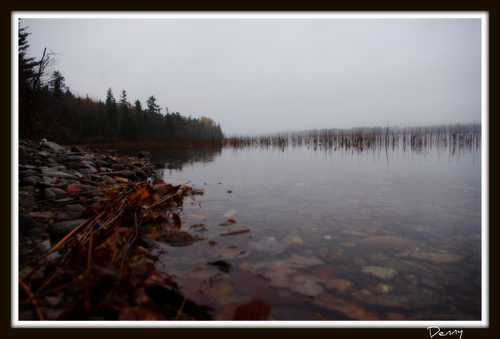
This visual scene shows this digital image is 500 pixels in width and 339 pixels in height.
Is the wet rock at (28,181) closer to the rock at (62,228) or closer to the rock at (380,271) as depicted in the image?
the rock at (62,228)

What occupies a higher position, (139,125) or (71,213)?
(139,125)

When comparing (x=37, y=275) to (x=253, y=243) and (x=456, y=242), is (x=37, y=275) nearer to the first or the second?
(x=253, y=243)

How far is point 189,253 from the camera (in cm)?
205

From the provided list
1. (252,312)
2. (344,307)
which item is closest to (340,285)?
(344,307)

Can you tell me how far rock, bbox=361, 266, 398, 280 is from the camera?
5.67ft

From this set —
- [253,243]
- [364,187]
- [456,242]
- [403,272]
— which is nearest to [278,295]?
[253,243]

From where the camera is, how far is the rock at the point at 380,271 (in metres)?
1.73

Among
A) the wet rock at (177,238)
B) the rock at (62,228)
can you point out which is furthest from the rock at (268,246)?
the rock at (62,228)

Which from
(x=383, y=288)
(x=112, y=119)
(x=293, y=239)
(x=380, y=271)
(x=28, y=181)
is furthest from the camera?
(x=112, y=119)

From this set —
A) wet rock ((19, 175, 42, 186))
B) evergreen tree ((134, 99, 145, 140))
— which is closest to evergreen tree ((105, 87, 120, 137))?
evergreen tree ((134, 99, 145, 140))

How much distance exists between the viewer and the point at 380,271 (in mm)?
1793

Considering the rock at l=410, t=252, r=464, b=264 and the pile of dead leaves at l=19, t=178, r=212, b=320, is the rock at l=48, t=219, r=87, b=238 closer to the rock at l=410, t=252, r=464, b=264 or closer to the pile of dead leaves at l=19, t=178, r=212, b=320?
the pile of dead leaves at l=19, t=178, r=212, b=320

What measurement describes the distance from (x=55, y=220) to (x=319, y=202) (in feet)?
10.4

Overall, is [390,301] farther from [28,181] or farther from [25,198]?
[28,181]
